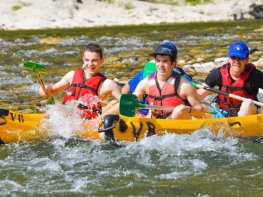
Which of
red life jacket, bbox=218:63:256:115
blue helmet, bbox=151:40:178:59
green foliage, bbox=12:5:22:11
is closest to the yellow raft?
red life jacket, bbox=218:63:256:115

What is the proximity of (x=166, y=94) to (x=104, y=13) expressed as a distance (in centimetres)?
3109

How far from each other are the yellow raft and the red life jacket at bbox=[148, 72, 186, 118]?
0.44 meters

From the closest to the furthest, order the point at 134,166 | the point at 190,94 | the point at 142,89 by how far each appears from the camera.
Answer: the point at 134,166 → the point at 190,94 → the point at 142,89

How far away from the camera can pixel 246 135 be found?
859 cm

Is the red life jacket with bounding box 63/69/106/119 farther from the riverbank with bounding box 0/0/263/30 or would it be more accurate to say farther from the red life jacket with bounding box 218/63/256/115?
the riverbank with bounding box 0/0/263/30

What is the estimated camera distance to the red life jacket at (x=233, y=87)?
9.10 meters

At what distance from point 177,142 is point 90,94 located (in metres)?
1.47

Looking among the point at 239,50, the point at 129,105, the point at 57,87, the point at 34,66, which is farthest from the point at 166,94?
the point at 34,66

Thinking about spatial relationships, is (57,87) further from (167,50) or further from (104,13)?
(104,13)

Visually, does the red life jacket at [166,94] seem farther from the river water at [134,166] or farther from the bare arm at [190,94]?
the river water at [134,166]

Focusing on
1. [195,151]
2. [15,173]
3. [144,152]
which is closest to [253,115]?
[195,151]

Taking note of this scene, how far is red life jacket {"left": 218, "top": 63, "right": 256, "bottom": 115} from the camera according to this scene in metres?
9.10

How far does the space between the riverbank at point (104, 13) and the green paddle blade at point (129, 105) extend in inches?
998

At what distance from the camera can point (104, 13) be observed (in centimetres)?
3912
